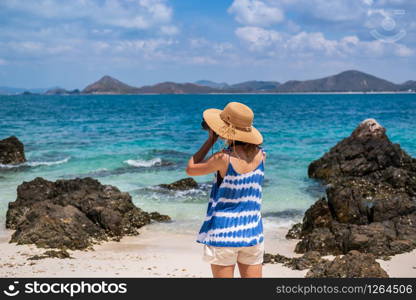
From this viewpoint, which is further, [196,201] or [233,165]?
[196,201]

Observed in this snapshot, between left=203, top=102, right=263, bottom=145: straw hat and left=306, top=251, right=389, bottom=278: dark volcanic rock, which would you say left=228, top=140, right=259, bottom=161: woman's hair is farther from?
left=306, top=251, right=389, bottom=278: dark volcanic rock

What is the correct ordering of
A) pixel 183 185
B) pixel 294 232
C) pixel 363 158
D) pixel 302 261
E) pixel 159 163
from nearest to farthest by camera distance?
pixel 302 261, pixel 294 232, pixel 183 185, pixel 363 158, pixel 159 163

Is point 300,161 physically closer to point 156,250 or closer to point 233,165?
point 156,250

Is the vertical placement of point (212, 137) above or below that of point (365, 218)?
above

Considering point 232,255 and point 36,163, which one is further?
point 36,163

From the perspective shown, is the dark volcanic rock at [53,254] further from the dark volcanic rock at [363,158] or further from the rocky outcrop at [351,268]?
the dark volcanic rock at [363,158]

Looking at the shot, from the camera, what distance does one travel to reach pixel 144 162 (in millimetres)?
24969

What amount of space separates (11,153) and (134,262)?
17887 mm

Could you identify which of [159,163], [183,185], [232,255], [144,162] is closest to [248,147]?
[232,255]

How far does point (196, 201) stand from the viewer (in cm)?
1571

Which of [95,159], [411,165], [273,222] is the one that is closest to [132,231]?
[273,222]

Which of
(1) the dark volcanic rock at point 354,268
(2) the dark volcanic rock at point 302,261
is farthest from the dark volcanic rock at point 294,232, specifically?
(1) the dark volcanic rock at point 354,268

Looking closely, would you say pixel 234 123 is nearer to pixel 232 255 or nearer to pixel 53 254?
pixel 232 255

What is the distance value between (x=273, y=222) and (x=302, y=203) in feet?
9.24
